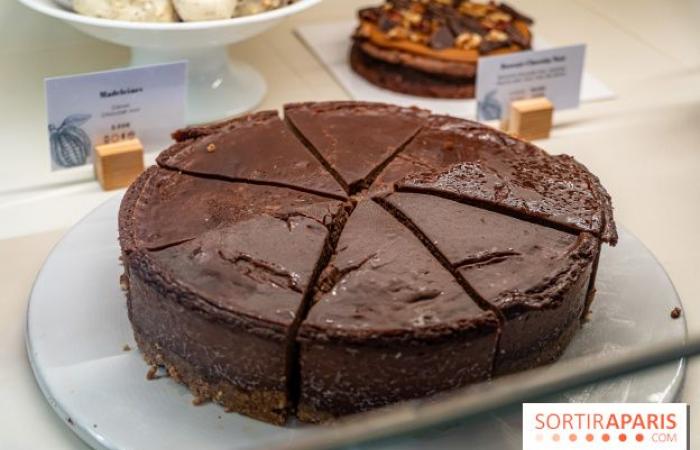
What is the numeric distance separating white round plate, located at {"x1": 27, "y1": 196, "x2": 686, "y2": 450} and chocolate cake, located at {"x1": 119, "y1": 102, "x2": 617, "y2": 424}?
4cm

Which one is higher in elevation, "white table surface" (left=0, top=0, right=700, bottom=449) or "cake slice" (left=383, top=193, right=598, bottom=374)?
"cake slice" (left=383, top=193, right=598, bottom=374)

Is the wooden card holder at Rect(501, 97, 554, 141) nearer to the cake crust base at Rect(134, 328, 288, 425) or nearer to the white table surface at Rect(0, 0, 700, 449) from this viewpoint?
the white table surface at Rect(0, 0, 700, 449)

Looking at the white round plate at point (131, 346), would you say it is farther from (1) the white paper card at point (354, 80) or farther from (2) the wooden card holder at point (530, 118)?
(1) the white paper card at point (354, 80)

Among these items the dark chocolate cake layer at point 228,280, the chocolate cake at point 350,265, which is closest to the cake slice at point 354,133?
the chocolate cake at point 350,265

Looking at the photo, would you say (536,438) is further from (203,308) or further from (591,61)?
(591,61)

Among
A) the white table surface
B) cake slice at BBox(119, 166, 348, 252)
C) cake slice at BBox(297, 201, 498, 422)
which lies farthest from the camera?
the white table surface

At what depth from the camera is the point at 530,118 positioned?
2.01 meters

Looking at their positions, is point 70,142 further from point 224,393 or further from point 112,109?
point 224,393

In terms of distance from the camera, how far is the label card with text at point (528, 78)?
198 cm

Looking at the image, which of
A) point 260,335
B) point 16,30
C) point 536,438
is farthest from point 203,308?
point 16,30

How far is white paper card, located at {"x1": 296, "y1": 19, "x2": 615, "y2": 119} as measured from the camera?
215 cm

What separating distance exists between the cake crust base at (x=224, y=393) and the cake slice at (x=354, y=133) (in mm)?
391

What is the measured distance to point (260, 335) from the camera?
3.88 feet

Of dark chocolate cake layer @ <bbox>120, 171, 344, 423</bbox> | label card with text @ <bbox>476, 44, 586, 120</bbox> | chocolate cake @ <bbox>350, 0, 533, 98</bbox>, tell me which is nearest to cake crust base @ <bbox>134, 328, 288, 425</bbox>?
dark chocolate cake layer @ <bbox>120, 171, 344, 423</bbox>
